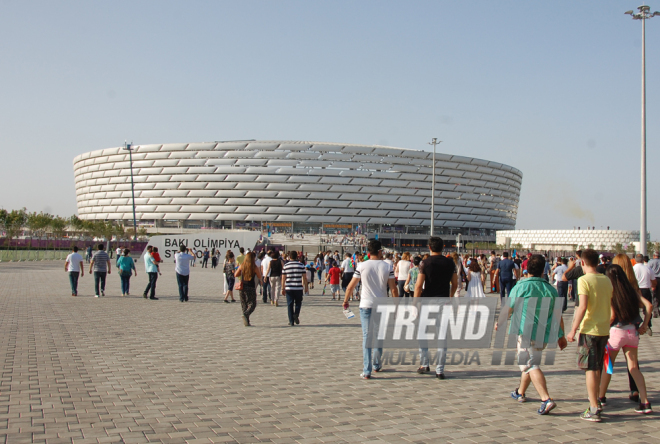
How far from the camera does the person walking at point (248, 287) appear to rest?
1053cm

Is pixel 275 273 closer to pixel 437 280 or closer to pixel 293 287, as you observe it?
pixel 293 287

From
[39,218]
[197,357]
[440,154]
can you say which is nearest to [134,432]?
[197,357]

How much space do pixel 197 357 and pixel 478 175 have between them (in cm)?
10298

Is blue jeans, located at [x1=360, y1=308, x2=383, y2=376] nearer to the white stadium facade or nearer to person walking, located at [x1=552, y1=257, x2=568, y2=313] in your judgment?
person walking, located at [x1=552, y1=257, x2=568, y2=313]

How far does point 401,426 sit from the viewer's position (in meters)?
4.45

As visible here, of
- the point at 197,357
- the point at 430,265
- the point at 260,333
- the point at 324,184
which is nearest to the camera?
the point at 430,265

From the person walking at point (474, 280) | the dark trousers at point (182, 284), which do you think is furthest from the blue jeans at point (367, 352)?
the dark trousers at point (182, 284)

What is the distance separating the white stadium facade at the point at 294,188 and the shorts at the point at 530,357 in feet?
302

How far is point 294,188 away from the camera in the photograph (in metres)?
97.8

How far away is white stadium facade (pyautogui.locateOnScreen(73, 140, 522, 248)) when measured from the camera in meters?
97.9

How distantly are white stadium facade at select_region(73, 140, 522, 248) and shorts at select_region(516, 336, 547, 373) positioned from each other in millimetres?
92161

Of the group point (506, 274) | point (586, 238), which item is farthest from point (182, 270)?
point (586, 238)

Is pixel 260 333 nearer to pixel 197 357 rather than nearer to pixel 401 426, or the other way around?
pixel 197 357

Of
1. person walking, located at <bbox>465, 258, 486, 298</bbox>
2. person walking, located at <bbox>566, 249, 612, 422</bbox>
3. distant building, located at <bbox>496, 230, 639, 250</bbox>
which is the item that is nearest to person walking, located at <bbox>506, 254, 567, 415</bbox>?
person walking, located at <bbox>566, 249, 612, 422</bbox>
